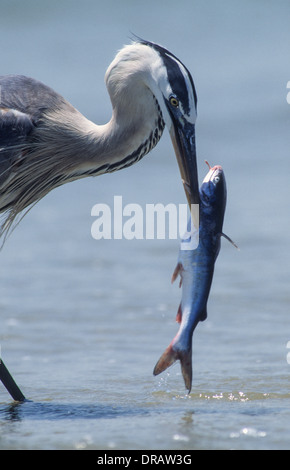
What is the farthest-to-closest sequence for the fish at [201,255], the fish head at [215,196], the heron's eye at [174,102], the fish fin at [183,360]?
1. the heron's eye at [174,102]
2. the fish head at [215,196]
3. the fish at [201,255]
4. the fish fin at [183,360]

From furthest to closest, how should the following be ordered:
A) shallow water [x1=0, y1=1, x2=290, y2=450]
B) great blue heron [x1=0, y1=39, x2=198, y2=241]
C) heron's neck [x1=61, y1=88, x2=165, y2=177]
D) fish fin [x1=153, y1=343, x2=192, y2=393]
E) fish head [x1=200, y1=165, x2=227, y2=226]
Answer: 1. heron's neck [x1=61, y1=88, x2=165, y2=177]
2. great blue heron [x1=0, y1=39, x2=198, y2=241]
3. fish head [x1=200, y1=165, x2=227, y2=226]
4. shallow water [x1=0, y1=1, x2=290, y2=450]
5. fish fin [x1=153, y1=343, x2=192, y2=393]

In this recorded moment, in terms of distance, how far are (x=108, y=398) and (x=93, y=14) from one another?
14.3m

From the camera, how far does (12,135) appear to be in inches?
190

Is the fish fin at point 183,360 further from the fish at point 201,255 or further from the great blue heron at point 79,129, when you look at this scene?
the great blue heron at point 79,129

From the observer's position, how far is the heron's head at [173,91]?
4473 mm

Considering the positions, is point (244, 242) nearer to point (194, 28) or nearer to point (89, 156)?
point (89, 156)

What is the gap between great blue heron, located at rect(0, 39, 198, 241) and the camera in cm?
473

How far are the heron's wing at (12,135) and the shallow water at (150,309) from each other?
1264 millimetres

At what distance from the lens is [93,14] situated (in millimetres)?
17875

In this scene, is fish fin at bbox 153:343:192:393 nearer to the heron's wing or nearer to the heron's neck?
the heron's neck

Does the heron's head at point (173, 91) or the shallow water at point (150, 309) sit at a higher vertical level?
the heron's head at point (173, 91)

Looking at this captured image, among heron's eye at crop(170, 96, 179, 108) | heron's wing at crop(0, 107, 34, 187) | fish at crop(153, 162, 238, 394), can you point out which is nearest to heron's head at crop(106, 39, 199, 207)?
heron's eye at crop(170, 96, 179, 108)

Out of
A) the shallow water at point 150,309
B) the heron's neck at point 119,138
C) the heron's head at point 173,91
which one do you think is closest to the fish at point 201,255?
the heron's head at point 173,91

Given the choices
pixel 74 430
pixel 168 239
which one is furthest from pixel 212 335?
pixel 168 239
